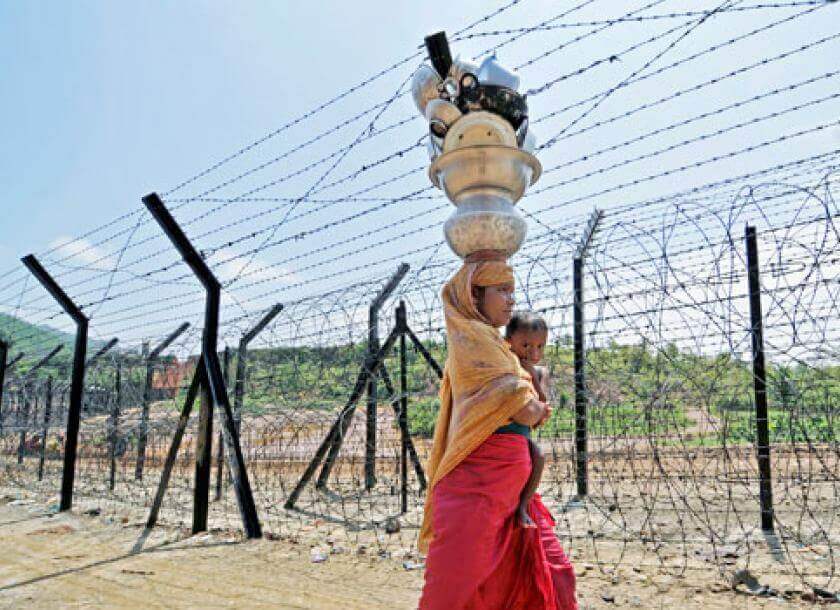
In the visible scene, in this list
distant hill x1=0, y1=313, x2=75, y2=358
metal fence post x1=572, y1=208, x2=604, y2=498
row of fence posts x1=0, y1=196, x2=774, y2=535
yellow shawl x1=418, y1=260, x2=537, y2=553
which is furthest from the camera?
distant hill x1=0, y1=313, x2=75, y2=358

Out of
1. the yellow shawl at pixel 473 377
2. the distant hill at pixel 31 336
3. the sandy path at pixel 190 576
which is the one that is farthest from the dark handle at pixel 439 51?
the distant hill at pixel 31 336

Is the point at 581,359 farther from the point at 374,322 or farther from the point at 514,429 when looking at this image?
the point at 514,429

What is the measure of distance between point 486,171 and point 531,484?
1.05 metres

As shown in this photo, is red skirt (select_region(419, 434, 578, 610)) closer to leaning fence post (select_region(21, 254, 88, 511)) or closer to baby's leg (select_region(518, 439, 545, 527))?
baby's leg (select_region(518, 439, 545, 527))

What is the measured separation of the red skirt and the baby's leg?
0.02 meters

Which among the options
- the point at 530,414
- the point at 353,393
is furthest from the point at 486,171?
the point at 353,393

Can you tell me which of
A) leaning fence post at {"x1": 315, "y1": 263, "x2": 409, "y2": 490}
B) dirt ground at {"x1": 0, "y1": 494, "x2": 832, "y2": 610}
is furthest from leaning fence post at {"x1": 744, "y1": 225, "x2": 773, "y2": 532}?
leaning fence post at {"x1": 315, "y1": 263, "x2": 409, "y2": 490}

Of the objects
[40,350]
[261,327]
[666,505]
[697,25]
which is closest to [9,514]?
[261,327]

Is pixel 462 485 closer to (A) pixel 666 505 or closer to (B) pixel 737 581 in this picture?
(B) pixel 737 581

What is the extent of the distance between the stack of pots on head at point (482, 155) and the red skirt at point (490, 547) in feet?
2.22

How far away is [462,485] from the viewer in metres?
1.85

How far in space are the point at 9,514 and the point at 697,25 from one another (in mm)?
8203

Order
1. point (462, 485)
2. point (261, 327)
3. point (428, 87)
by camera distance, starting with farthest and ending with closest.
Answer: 1. point (261, 327)
2. point (428, 87)
3. point (462, 485)

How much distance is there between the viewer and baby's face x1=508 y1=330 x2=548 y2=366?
2.19 meters
